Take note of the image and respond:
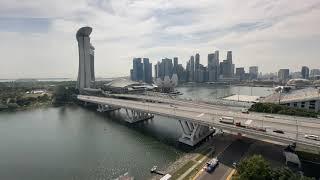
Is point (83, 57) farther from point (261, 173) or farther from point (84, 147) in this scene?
point (261, 173)

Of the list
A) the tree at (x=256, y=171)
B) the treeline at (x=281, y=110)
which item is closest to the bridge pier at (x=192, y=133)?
the tree at (x=256, y=171)

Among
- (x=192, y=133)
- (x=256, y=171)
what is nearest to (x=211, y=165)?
(x=256, y=171)

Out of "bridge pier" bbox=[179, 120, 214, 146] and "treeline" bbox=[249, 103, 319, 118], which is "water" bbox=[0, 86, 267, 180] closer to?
"bridge pier" bbox=[179, 120, 214, 146]

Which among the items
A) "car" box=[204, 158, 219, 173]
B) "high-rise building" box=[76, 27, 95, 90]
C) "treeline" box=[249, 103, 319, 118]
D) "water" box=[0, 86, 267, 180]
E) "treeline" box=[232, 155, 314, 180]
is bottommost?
"water" box=[0, 86, 267, 180]

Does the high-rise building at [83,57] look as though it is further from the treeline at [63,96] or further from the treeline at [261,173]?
the treeline at [261,173]

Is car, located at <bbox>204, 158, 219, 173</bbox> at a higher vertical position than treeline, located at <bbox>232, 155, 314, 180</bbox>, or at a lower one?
lower

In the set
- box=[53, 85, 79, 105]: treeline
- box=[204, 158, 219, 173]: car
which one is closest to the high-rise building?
box=[53, 85, 79, 105]: treeline

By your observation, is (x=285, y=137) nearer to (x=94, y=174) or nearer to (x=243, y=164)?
(x=243, y=164)

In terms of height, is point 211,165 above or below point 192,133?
below
